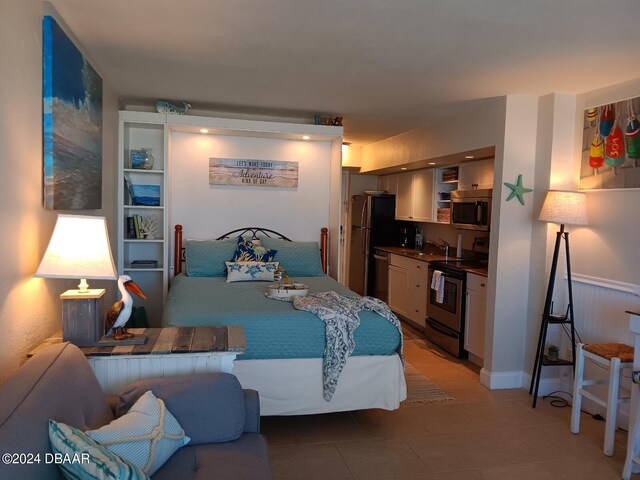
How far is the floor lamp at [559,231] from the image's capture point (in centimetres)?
344

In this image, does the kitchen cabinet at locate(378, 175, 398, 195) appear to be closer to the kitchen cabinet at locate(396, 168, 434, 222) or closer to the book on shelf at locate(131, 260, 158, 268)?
the kitchen cabinet at locate(396, 168, 434, 222)

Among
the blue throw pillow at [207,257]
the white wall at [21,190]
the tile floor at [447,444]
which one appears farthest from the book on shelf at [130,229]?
the tile floor at [447,444]

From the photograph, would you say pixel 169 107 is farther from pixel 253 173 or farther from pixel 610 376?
pixel 610 376

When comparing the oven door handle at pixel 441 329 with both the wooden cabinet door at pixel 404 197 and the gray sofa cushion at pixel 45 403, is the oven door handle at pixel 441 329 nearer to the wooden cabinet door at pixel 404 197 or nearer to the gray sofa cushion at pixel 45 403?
the wooden cabinet door at pixel 404 197

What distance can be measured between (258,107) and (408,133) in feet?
6.07

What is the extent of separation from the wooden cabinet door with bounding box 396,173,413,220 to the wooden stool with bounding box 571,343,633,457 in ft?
11.3

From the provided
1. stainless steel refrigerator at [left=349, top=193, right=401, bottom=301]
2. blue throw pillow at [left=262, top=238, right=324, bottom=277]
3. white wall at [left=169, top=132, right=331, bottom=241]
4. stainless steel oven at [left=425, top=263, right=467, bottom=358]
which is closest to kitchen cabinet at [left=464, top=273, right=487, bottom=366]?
stainless steel oven at [left=425, top=263, right=467, bottom=358]

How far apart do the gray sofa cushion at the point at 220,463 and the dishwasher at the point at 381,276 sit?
15.7ft

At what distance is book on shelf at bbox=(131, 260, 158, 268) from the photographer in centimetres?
460

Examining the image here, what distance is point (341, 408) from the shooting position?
3041mm

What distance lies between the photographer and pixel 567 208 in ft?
11.3

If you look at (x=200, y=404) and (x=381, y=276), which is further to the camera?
(x=381, y=276)

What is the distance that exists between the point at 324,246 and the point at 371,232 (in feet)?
6.29

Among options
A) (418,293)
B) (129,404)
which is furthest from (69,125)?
(418,293)
